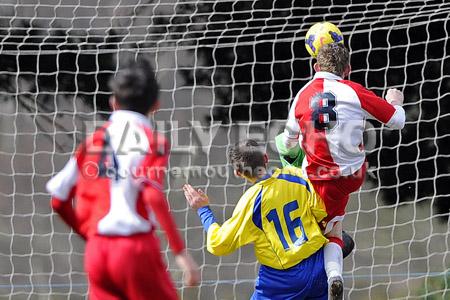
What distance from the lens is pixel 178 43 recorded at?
21.7ft

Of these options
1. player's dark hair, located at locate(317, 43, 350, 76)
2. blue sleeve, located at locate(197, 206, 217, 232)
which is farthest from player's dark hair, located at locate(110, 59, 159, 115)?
player's dark hair, located at locate(317, 43, 350, 76)

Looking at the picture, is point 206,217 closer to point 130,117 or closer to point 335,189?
point 335,189

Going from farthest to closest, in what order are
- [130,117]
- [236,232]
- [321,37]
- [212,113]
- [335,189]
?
[212,113] < [321,37] < [335,189] < [236,232] < [130,117]

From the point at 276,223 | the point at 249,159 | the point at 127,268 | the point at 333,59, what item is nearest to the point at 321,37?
the point at 333,59

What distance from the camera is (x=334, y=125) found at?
4.16m

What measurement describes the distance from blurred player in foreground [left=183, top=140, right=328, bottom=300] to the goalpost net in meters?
2.31

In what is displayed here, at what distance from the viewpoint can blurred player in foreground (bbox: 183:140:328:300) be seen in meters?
4.07

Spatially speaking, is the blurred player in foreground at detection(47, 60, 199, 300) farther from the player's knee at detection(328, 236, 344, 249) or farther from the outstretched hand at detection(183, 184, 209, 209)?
the player's knee at detection(328, 236, 344, 249)

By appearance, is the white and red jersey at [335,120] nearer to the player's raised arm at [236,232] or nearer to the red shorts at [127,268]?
the player's raised arm at [236,232]

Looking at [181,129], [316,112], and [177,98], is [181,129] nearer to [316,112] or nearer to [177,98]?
[177,98]

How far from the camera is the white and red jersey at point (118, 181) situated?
310 cm

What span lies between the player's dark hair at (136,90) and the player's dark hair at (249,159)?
36.6 inches

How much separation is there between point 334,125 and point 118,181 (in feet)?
4.42

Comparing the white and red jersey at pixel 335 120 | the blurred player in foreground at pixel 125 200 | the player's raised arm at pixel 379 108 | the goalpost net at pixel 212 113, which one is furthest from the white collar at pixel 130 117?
the goalpost net at pixel 212 113
